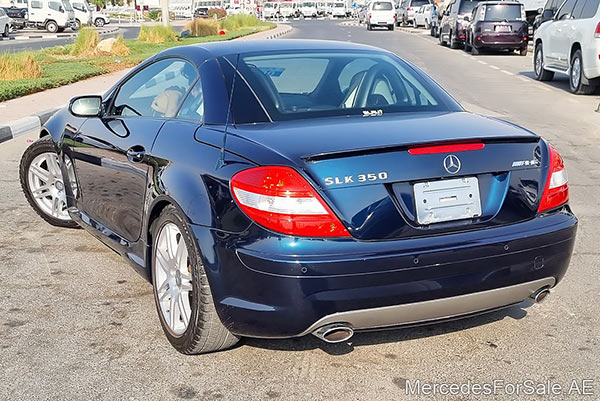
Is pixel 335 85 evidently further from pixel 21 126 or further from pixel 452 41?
pixel 452 41

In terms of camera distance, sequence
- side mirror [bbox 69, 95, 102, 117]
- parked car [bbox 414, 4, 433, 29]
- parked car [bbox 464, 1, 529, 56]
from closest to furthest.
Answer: side mirror [bbox 69, 95, 102, 117]
parked car [bbox 464, 1, 529, 56]
parked car [bbox 414, 4, 433, 29]

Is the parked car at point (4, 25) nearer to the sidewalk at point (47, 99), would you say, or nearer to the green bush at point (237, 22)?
the green bush at point (237, 22)

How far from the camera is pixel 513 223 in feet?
12.2

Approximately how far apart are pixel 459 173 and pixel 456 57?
23613mm

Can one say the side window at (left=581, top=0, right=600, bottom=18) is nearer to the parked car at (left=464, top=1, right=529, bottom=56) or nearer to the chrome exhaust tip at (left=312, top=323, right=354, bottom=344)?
the parked car at (left=464, top=1, right=529, bottom=56)

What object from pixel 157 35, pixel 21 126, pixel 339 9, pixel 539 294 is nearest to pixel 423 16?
pixel 157 35

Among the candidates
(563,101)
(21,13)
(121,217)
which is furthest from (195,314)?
(21,13)

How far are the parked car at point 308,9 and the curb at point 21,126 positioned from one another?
80848 millimetres

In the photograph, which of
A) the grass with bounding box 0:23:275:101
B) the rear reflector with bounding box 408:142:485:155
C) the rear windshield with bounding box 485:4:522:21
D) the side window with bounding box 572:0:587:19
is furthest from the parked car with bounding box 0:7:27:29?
the rear reflector with bounding box 408:142:485:155

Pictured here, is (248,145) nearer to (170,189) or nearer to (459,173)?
(170,189)

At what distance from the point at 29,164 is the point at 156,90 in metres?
2.00

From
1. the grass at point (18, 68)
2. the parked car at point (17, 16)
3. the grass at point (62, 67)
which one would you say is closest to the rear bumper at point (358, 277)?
the grass at point (62, 67)

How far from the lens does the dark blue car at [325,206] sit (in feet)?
11.1

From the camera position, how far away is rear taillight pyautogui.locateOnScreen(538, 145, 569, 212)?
385 cm
